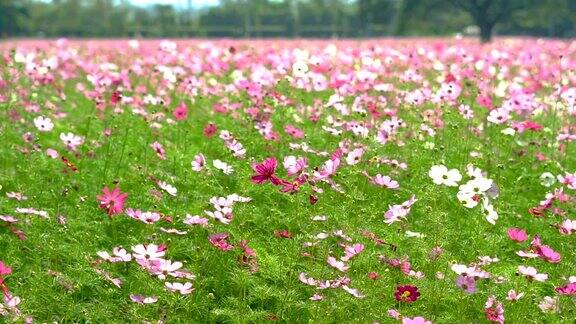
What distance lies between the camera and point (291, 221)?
3826 mm

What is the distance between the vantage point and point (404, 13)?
1331 inches

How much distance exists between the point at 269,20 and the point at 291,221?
142 feet

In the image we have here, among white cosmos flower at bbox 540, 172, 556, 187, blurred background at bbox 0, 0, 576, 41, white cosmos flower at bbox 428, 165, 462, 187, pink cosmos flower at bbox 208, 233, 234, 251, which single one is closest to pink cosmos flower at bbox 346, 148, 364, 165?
white cosmos flower at bbox 428, 165, 462, 187

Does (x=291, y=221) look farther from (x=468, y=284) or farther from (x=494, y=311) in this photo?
(x=494, y=311)

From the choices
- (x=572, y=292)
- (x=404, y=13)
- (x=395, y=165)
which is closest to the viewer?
(x=572, y=292)

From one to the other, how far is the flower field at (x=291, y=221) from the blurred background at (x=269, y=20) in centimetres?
2914

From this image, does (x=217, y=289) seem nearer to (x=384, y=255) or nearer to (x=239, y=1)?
(x=384, y=255)

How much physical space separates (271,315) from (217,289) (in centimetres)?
38

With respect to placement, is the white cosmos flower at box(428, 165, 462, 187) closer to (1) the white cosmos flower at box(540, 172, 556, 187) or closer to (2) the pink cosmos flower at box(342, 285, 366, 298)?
(2) the pink cosmos flower at box(342, 285, 366, 298)

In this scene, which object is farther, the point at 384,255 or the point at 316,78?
the point at 316,78

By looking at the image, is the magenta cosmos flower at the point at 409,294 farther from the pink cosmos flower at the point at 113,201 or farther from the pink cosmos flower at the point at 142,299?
the pink cosmos flower at the point at 113,201

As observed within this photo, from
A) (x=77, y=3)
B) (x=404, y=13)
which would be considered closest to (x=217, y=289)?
(x=404, y=13)

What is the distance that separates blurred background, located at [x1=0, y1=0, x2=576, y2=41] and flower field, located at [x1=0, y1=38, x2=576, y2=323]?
29.1 meters

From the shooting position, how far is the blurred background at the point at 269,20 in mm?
36531
